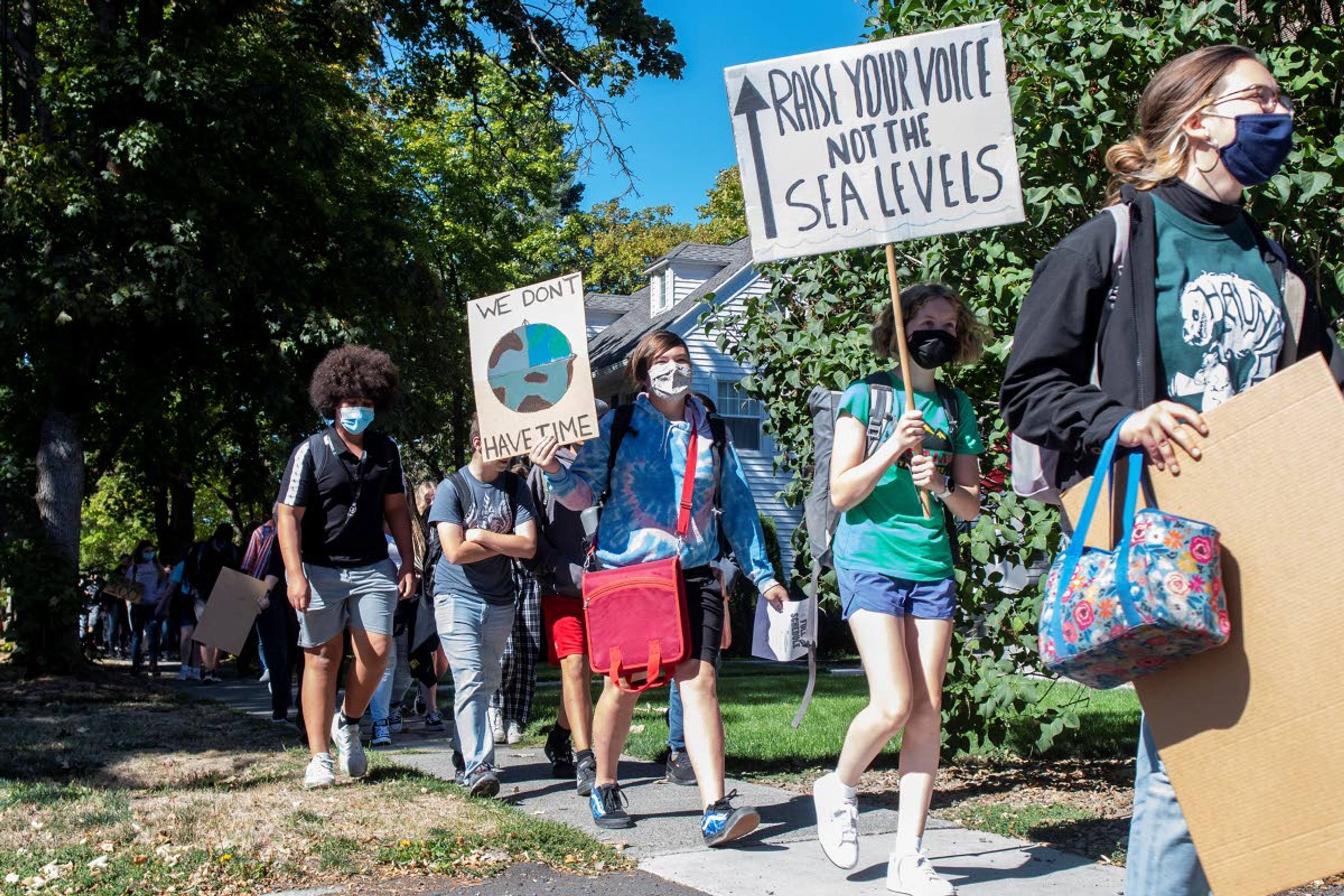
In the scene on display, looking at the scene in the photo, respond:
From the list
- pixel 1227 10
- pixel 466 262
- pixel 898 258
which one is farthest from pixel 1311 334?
pixel 466 262

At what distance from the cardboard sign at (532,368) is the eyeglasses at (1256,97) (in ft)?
11.7

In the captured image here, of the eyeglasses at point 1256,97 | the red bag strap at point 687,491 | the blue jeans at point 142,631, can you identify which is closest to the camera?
the eyeglasses at point 1256,97

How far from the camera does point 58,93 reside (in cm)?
1597

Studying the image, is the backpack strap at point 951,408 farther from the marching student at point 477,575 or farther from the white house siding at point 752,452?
the white house siding at point 752,452

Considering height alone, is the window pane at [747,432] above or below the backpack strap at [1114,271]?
above

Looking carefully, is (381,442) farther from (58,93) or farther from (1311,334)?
(58,93)

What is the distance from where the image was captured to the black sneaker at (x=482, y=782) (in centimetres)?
667

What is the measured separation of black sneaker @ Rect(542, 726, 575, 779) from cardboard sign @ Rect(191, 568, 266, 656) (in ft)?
10.5

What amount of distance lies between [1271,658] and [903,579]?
232cm

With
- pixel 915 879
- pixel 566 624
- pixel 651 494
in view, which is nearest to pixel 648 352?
pixel 651 494

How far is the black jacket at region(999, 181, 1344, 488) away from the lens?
2.71m

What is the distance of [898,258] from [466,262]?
25.8 meters

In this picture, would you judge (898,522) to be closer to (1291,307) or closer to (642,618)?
(642,618)

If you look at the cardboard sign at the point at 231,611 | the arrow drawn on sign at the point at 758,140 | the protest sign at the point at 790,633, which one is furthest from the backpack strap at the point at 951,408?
the cardboard sign at the point at 231,611
